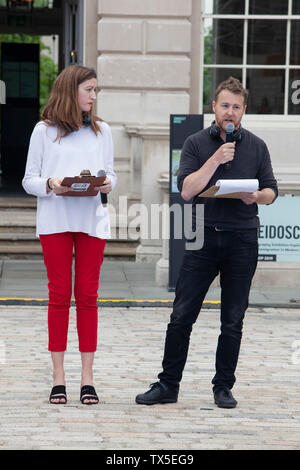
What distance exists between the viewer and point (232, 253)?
590cm

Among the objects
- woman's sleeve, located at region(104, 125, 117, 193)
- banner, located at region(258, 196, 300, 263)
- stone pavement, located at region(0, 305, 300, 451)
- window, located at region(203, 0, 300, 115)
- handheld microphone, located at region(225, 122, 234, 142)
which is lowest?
stone pavement, located at region(0, 305, 300, 451)

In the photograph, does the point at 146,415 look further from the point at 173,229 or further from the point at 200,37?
the point at 200,37

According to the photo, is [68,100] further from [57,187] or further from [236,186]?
[236,186]

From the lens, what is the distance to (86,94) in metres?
5.89

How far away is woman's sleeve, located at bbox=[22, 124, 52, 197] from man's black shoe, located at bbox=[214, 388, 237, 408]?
1479 millimetres

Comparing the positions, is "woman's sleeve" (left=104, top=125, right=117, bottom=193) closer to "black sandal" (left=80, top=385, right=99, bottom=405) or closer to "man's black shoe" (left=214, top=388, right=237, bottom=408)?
"black sandal" (left=80, top=385, right=99, bottom=405)

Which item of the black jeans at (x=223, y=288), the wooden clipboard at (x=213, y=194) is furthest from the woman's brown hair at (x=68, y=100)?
the black jeans at (x=223, y=288)

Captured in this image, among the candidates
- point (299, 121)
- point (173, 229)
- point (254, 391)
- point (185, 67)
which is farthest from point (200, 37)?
point (254, 391)

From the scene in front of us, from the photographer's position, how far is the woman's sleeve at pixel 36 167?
585 cm

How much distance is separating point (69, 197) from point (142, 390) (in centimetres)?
136

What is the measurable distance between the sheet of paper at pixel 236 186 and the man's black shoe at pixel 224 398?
119cm

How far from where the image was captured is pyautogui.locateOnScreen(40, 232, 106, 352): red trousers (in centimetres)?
593

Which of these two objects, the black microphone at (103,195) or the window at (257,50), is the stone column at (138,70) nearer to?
the window at (257,50)

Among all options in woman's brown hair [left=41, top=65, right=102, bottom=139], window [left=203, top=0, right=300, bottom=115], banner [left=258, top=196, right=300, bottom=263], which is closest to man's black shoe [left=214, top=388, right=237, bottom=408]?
woman's brown hair [left=41, top=65, right=102, bottom=139]
